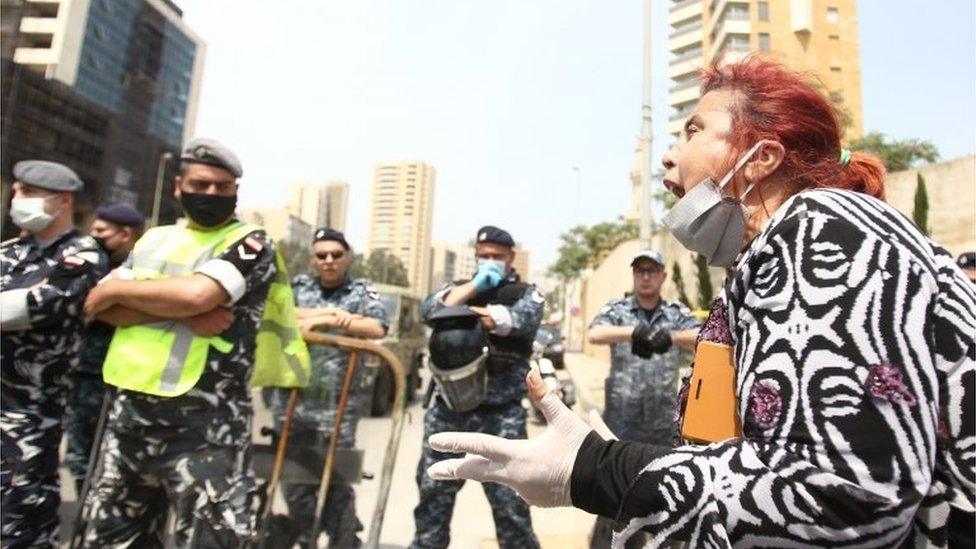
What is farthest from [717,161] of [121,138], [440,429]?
[121,138]

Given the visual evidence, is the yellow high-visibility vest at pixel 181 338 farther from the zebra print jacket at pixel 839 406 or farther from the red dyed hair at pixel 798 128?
the red dyed hair at pixel 798 128

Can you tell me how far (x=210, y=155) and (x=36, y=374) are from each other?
47.2 inches

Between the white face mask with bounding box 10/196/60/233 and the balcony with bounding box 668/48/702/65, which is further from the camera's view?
the balcony with bounding box 668/48/702/65

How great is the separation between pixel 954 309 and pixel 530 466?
2.14 ft

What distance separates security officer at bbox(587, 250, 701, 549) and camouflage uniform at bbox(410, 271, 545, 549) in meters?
0.67

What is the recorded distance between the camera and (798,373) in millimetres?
775

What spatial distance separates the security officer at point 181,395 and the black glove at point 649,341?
2.15 metres

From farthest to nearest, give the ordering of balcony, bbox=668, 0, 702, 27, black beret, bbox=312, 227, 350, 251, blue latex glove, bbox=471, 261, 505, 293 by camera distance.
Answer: balcony, bbox=668, 0, 702, 27 < black beret, bbox=312, 227, 350, 251 < blue latex glove, bbox=471, 261, 505, 293

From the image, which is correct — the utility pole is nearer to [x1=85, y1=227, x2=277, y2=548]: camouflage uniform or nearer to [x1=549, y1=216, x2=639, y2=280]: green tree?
[x1=85, y1=227, x2=277, y2=548]: camouflage uniform

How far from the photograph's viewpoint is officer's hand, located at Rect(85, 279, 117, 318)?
2051mm

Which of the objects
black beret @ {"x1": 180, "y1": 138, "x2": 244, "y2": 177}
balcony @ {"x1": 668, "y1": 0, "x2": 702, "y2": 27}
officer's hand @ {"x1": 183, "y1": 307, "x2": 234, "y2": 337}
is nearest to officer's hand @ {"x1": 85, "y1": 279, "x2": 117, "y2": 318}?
officer's hand @ {"x1": 183, "y1": 307, "x2": 234, "y2": 337}

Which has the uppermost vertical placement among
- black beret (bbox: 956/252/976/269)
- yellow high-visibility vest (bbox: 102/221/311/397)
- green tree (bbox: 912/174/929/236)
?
green tree (bbox: 912/174/929/236)

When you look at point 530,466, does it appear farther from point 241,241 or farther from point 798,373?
point 241,241

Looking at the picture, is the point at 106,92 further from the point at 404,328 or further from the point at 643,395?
the point at 643,395
